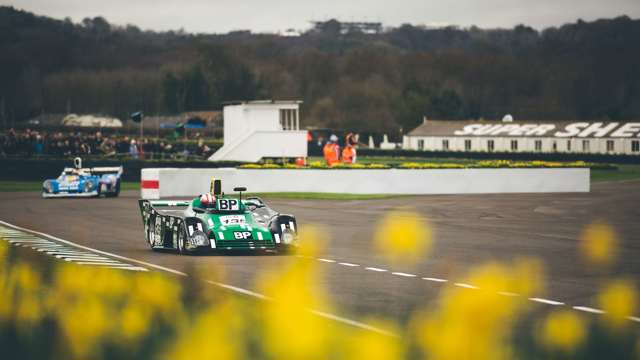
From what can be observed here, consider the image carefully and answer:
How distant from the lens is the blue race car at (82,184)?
138 feet

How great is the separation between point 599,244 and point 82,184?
23.6 m

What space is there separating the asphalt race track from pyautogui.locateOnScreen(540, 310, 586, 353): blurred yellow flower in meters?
1.21

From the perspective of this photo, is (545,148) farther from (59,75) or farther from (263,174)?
(59,75)

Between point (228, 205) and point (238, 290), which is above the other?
point (228, 205)

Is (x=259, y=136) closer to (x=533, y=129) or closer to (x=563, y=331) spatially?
(x=563, y=331)

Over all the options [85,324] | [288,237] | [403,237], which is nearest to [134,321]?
[85,324]

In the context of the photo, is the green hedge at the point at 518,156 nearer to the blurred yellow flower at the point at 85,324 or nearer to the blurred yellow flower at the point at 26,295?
the blurred yellow flower at the point at 26,295

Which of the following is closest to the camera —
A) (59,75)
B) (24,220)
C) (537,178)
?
(24,220)

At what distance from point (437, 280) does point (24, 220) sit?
16.4m

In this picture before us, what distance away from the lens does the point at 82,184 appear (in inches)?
1668

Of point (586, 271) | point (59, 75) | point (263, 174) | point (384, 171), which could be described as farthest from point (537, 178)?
point (59, 75)

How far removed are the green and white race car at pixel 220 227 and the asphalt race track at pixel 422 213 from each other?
282mm

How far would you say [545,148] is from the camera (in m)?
113

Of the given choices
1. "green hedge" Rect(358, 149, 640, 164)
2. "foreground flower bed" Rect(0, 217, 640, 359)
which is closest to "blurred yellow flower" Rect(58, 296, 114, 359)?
"foreground flower bed" Rect(0, 217, 640, 359)
